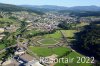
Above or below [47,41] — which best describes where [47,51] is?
above

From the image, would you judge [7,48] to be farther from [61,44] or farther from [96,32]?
[96,32]

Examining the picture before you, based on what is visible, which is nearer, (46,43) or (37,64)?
(37,64)

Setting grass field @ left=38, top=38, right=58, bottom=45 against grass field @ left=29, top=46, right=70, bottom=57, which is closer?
grass field @ left=29, top=46, right=70, bottom=57

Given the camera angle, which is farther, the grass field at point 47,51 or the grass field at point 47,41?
the grass field at point 47,41

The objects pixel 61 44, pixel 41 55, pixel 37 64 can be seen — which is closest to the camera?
pixel 37 64

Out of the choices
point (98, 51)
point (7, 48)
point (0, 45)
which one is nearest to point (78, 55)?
point (98, 51)

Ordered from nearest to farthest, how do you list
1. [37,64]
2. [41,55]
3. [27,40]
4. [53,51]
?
1. [37,64]
2. [41,55]
3. [53,51]
4. [27,40]

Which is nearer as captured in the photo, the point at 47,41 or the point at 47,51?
the point at 47,51

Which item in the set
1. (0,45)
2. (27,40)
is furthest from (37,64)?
(27,40)

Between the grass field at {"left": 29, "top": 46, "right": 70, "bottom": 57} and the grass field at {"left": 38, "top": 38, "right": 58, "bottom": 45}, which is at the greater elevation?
→ the grass field at {"left": 29, "top": 46, "right": 70, "bottom": 57}

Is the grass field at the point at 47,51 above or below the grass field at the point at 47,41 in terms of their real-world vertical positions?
above
